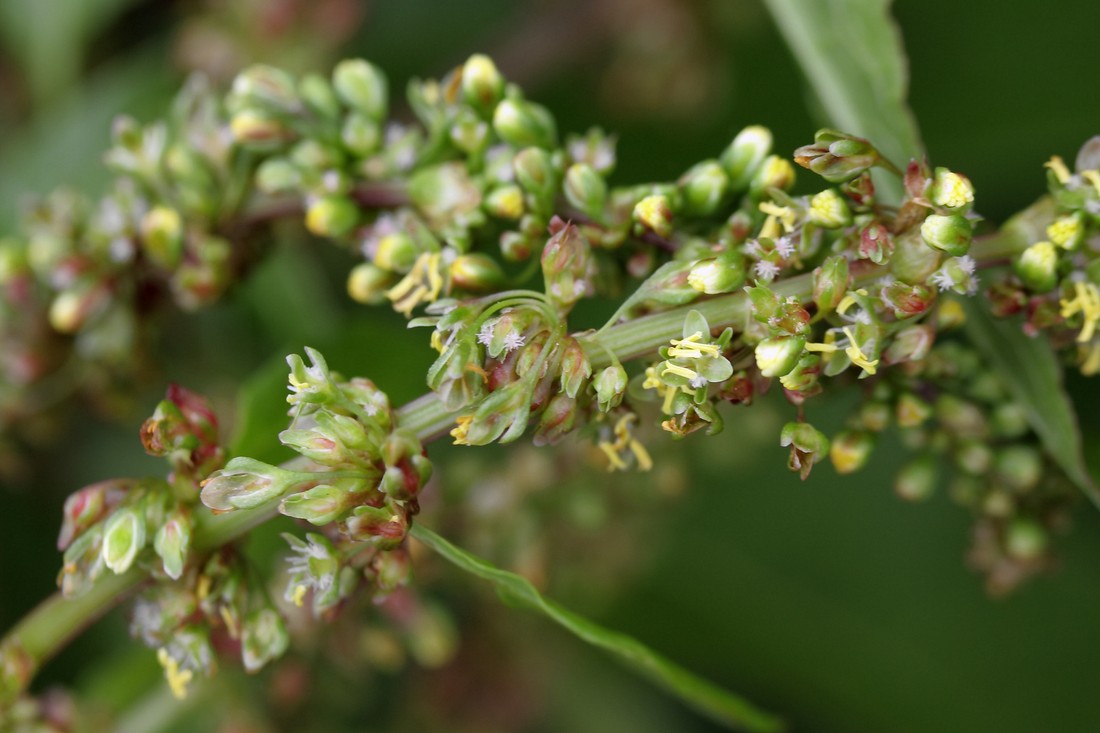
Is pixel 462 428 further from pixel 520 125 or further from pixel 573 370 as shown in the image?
pixel 520 125

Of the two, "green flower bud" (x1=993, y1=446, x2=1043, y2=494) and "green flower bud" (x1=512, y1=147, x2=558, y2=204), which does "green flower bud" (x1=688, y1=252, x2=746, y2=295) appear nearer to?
"green flower bud" (x1=512, y1=147, x2=558, y2=204)

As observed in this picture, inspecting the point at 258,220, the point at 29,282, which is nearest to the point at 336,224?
the point at 258,220

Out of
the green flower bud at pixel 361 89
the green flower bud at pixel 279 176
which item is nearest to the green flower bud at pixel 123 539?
the green flower bud at pixel 279 176

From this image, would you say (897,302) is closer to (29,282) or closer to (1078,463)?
(1078,463)

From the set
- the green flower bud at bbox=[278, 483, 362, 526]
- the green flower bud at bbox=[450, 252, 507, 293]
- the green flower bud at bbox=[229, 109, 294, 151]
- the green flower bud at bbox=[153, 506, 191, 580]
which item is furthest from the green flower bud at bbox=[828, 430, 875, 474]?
the green flower bud at bbox=[229, 109, 294, 151]

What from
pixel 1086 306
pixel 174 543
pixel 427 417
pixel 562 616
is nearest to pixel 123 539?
pixel 174 543
